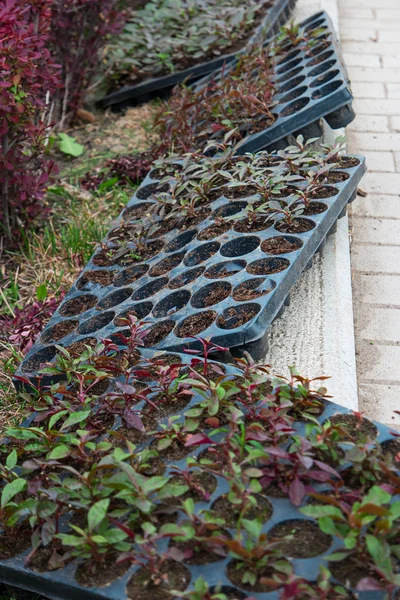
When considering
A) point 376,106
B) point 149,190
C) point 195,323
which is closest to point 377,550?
point 195,323

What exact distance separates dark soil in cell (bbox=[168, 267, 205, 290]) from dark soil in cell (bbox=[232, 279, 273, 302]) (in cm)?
21

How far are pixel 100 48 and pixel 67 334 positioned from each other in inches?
116

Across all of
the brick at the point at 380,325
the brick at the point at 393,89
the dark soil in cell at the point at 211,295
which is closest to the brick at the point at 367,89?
the brick at the point at 393,89

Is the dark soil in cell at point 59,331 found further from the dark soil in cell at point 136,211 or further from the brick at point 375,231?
the brick at point 375,231

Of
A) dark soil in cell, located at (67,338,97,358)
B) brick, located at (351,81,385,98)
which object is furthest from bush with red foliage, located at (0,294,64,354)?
brick, located at (351,81,385,98)

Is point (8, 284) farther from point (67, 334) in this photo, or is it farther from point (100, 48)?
point (100, 48)

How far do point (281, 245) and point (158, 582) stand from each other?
131 centimetres

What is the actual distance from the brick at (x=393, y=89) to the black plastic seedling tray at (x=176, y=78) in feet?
2.77

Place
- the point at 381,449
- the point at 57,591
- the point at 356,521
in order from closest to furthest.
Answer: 1. the point at 356,521
2. the point at 57,591
3. the point at 381,449

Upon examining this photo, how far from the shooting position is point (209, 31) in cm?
473

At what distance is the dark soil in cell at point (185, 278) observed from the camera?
256cm

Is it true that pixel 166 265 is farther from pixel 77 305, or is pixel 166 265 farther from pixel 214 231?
pixel 77 305

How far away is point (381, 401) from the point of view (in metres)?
2.63

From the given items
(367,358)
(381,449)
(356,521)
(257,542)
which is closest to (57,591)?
(257,542)
